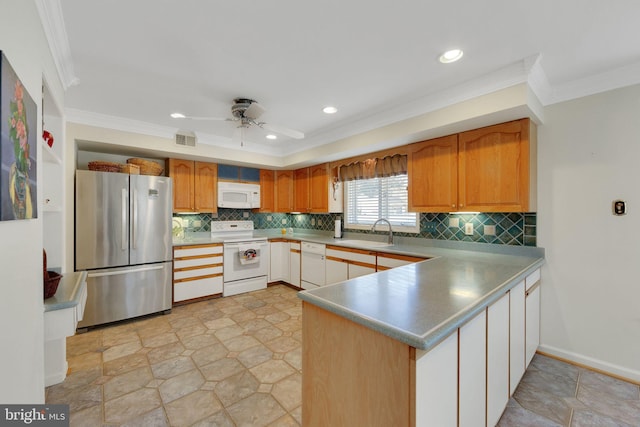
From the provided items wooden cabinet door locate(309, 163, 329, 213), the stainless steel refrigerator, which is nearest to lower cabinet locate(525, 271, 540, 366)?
wooden cabinet door locate(309, 163, 329, 213)

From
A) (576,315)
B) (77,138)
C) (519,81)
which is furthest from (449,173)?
(77,138)

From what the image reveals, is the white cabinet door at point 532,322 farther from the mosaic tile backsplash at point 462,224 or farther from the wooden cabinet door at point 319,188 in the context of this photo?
the wooden cabinet door at point 319,188

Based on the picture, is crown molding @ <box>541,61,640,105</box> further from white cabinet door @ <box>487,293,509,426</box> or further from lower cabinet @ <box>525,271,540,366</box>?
white cabinet door @ <box>487,293,509,426</box>

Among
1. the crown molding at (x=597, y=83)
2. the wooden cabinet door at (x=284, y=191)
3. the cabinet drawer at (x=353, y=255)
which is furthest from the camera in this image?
the wooden cabinet door at (x=284, y=191)

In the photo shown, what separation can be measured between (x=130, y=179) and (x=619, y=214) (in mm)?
4764

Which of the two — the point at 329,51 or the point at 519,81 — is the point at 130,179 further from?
the point at 519,81

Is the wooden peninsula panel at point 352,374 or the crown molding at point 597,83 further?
the crown molding at point 597,83

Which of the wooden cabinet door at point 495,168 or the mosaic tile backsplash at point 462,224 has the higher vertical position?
the wooden cabinet door at point 495,168

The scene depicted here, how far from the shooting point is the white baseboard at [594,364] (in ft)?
6.75

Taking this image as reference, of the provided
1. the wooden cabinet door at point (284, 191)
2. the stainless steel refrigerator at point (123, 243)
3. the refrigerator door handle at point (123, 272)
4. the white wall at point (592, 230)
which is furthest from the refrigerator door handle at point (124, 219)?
the white wall at point (592, 230)

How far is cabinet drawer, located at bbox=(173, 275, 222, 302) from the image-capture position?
11.8 ft

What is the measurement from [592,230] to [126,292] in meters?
4.73

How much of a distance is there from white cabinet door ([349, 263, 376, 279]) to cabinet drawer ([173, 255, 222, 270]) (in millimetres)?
1973

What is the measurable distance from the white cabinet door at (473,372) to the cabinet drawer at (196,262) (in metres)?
3.48
